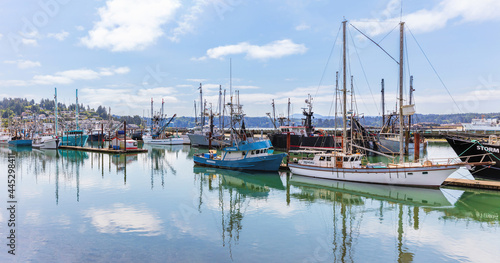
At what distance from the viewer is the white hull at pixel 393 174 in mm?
23337

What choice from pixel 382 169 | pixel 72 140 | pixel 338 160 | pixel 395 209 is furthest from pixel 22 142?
pixel 395 209

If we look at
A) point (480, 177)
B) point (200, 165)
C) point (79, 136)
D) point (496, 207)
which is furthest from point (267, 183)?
point (79, 136)

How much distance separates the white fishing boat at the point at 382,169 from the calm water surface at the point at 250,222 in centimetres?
83

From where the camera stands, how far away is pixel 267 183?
94.9ft

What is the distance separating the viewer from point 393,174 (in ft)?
81.0

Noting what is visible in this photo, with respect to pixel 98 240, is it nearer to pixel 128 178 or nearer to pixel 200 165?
pixel 128 178

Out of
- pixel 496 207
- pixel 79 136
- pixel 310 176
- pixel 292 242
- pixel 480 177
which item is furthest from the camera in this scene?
pixel 79 136

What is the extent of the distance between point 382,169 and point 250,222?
13.9 metres

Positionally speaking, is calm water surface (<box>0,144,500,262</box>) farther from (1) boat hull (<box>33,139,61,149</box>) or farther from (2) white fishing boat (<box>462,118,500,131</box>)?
(2) white fishing boat (<box>462,118,500,131</box>)

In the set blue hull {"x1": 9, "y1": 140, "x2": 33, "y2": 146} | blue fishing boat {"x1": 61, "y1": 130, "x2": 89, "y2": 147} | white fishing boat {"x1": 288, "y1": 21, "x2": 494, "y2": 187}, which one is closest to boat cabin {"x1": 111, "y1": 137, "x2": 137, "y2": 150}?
blue fishing boat {"x1": 61, "y1": 130, "x2": 89, "y2": 147}

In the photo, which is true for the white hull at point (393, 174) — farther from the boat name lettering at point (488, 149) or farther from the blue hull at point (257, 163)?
the boat name lettering at point (488, 149)

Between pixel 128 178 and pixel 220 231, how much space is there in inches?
778

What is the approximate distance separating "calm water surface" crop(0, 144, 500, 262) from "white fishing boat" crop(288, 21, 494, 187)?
830mm

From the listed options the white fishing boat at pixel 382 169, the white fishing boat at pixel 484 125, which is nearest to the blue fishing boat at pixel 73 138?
the white fishing boat at pixel 382 169
